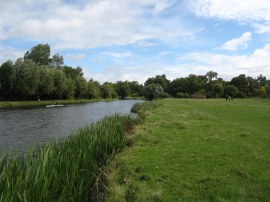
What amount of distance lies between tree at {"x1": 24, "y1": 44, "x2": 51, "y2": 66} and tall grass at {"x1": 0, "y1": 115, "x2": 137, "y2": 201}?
371 feet

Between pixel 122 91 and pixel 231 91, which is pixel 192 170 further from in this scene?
pixel 122 91

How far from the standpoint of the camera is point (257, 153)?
40.0 feet

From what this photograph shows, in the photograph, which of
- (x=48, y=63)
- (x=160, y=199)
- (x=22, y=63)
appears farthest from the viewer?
(x=48, y=63)

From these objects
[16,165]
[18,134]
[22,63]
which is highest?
[22,63]

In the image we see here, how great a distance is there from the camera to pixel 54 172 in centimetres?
776

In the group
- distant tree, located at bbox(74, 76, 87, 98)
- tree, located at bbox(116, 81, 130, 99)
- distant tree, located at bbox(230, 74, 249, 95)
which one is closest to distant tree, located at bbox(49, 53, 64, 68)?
distant tree, located at bbox(74, 76, 87, 98)

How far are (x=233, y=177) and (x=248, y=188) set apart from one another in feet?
3.23

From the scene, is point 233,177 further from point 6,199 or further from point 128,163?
point 6,199

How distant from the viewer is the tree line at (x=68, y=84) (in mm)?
78250

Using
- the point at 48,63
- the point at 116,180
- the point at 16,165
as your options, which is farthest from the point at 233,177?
the point at 48,63

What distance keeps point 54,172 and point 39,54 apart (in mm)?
118907

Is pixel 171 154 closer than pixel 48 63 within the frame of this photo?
Yes

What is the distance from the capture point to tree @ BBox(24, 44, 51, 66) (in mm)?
119062

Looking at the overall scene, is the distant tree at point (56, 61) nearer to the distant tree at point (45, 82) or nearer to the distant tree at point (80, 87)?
the distant tree at point (80, 87)
